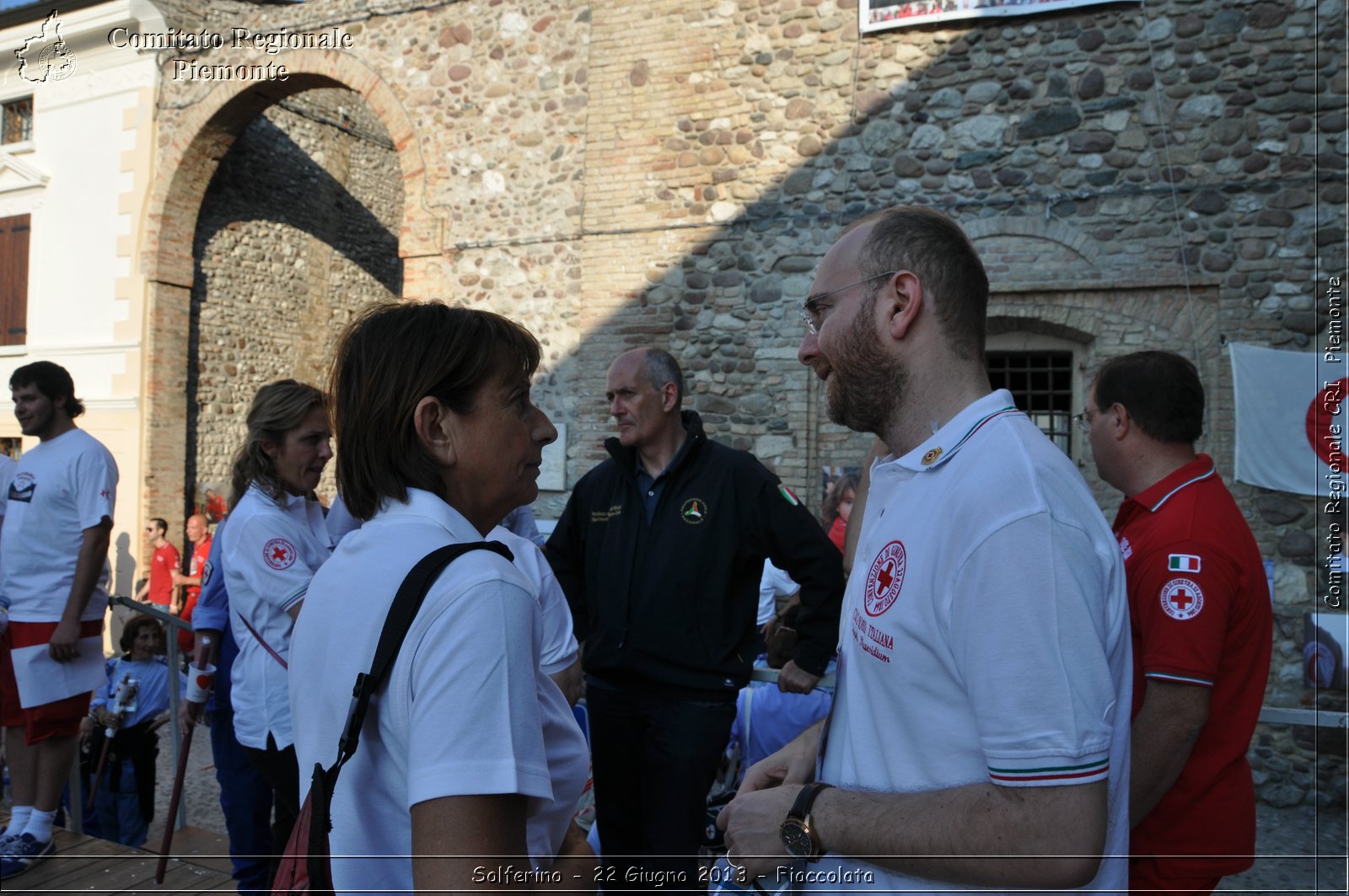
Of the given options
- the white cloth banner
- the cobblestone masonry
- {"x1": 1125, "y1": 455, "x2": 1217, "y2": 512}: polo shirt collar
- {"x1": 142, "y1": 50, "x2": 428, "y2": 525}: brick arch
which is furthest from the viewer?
{"x1": 142, "y1": 50, "x2": 428, "y2": 525}: brick arch

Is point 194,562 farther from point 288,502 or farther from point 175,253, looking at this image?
point 288,502

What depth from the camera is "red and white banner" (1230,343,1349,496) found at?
6.39 metres

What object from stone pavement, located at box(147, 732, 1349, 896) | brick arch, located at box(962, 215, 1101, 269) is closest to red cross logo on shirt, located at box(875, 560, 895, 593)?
stone pavement, located at box(147, 732, 1349, 896)

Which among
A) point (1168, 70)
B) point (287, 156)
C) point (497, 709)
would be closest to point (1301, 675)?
point (1168, 70)

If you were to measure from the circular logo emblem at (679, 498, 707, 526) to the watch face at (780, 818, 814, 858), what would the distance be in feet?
7.08

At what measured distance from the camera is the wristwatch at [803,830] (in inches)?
53.6

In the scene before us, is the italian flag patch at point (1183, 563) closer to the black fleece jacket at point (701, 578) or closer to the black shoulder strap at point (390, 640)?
the black fleece jacket at point (701, 578)

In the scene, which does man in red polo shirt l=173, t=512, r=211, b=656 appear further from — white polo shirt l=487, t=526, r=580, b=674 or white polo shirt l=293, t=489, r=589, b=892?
white polo shirt l=293, t=489, r=589, b=892

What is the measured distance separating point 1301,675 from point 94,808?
8.04 m

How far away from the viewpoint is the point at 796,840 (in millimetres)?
1376

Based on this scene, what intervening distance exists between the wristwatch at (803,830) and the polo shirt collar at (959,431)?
54 cm

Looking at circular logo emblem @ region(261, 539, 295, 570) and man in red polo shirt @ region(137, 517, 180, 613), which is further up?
circular logo emblem @ region(261, 539, 295, 570)

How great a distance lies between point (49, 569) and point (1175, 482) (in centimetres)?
474

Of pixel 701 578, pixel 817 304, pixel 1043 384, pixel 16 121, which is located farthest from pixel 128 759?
pixel 16 121
